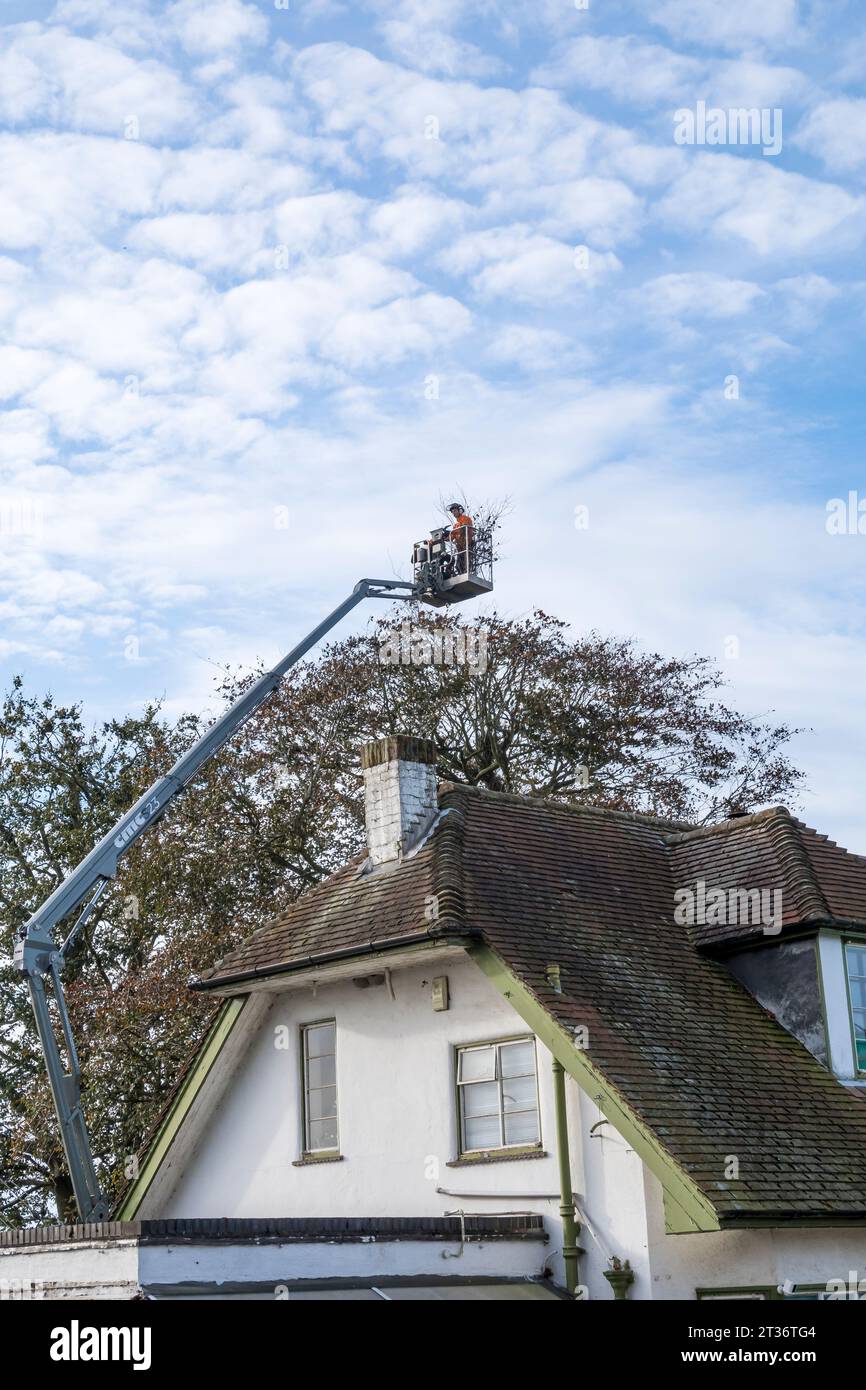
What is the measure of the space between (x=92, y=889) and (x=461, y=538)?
7709 millimetres

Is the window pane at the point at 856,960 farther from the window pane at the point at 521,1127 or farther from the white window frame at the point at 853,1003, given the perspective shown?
the window pane at the point at 521,1127

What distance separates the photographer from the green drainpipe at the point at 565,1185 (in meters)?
15.6

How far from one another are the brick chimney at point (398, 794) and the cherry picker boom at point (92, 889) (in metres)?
3.09

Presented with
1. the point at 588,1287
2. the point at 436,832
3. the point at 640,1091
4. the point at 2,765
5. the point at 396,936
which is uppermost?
the point at 2,765

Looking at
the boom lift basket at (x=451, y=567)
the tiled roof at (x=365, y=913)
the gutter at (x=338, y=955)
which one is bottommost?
the gutter at (x=338, y=955)

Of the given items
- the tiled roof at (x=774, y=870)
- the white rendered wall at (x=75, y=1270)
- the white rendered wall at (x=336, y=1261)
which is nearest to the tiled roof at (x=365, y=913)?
the white rendered wall at (x=336, y=1261)

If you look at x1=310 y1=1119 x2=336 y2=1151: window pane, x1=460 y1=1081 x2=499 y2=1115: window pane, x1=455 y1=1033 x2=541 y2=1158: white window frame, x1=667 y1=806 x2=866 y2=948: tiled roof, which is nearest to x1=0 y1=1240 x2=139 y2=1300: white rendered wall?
x1=455 y1=1033 x2=541 y2=1158: white window frame

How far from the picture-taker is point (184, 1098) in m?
19.7

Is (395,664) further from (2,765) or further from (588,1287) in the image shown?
(588,1287)

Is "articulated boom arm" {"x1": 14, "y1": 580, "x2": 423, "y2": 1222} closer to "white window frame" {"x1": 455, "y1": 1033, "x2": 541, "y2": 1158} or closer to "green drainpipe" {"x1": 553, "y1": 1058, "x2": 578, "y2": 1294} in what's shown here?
"white window frame" {"x1": 455, "y1": 1033, "x2": 541, "y2": 1158}

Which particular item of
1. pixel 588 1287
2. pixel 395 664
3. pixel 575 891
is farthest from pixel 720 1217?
pixel 395 664

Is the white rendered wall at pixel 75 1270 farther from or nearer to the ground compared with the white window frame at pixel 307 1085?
nearer to the ground

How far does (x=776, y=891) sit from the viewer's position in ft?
62.7
